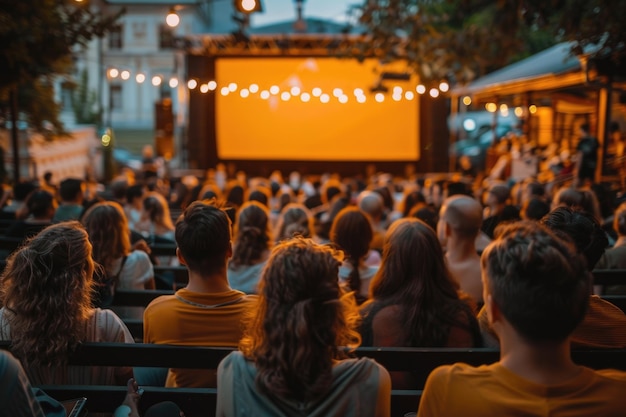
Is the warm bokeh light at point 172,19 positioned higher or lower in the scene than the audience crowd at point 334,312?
higher

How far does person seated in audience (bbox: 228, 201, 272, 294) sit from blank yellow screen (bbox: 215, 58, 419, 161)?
19.6m

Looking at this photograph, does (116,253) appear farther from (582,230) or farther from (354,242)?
(582,230)

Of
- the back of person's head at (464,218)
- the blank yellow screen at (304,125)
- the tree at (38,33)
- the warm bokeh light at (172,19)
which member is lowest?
the back of person's head at (464,218)

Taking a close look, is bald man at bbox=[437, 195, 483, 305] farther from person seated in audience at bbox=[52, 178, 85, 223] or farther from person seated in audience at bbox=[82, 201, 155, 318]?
person seated in audience at bbox=[52, 178, 85, 223]

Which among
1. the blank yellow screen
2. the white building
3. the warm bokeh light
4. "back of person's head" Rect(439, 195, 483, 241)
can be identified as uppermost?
the white building

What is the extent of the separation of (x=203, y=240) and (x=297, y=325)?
3.69ft

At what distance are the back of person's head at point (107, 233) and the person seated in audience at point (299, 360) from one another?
2.35 meters

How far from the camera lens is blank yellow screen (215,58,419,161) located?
24.7 meters

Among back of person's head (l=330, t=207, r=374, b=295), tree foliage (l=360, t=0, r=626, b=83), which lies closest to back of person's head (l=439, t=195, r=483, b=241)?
back of person's head (l=330, t=207, r=374, b=295)

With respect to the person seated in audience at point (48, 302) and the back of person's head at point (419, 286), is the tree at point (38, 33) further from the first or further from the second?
the back of person's head at point (419, 286)

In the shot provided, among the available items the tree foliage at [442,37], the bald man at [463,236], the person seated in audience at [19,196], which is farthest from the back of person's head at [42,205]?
the tree foliage at [442,37]

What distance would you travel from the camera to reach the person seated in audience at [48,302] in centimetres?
272

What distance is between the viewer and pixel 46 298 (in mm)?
2744

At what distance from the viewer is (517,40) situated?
15109 mm
